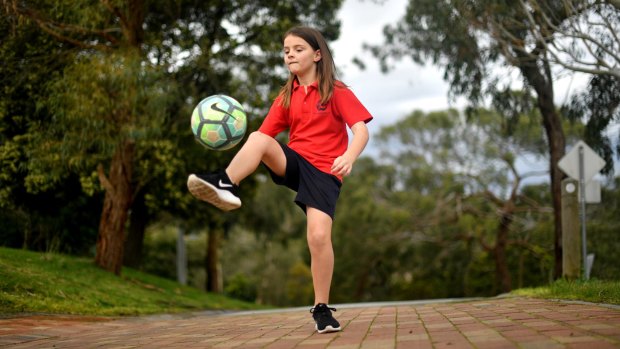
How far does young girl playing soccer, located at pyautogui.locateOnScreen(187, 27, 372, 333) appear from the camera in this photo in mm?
5208

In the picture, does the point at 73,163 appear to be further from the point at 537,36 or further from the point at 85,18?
the point at 537,36

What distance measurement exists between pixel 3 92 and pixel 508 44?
11101 millimetres

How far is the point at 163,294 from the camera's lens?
16578 millimetres

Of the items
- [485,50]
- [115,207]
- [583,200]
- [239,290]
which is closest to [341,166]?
[583,200]

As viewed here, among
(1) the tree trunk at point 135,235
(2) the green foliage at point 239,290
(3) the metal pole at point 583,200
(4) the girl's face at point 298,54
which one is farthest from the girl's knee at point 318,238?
(2) the green foliage at point 239,290

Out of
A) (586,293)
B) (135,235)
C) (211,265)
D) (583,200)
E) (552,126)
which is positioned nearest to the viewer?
(586,293)

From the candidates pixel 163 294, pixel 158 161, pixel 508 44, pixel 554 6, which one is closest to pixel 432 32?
pixel 508 44

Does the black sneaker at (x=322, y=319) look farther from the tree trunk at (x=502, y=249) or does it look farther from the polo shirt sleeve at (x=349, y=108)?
the tree trunk at (x=502, y=249)

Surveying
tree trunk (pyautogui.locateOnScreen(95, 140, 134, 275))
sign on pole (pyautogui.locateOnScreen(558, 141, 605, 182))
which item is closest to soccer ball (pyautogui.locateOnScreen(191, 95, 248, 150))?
sign on pole (pyautogui.locateOnScreen(558, 141, 605, 182))

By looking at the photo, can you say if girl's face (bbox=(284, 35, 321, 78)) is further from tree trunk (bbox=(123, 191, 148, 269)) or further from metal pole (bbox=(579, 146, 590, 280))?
tree trunk (bbox=(123, 191, 148, 269))

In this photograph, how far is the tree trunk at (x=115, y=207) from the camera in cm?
1578

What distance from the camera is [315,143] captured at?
17.8 feet

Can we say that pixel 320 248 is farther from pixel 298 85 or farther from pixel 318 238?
pixel 298 85

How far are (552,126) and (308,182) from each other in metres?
14.6
